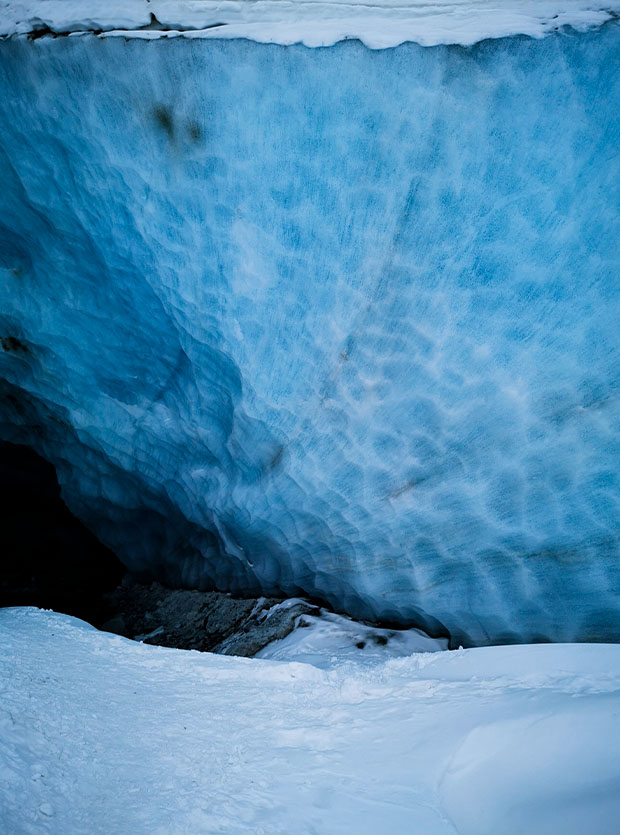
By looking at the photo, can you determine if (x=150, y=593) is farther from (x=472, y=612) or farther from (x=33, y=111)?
(x=33, y=111)

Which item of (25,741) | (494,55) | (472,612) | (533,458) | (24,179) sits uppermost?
(494,55)

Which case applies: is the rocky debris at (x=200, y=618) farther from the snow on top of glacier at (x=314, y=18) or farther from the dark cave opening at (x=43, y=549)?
the snow on top of glacier at (x=314, y=18)

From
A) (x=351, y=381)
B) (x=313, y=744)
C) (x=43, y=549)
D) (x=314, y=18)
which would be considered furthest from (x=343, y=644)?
(x=43, y=549)

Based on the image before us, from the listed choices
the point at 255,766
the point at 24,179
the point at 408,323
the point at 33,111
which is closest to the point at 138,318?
the point at 24,179

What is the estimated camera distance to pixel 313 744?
1.56 metres

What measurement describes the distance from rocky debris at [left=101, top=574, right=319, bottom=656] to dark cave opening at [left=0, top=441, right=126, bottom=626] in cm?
43

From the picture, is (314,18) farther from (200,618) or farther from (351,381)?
(200,618)

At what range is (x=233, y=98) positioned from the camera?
2.20 m

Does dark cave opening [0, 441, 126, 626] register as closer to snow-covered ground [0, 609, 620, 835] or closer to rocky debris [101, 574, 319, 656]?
rocky debris [101, 574, 319, 656]

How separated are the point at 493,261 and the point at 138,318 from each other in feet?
5.90

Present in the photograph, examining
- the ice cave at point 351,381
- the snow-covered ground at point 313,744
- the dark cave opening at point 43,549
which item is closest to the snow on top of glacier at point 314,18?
the ice cave at point 351,381

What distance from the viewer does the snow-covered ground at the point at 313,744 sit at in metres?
1.26

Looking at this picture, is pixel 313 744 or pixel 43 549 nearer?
pixel 313 744

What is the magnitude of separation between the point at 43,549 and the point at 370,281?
434 centimetres
